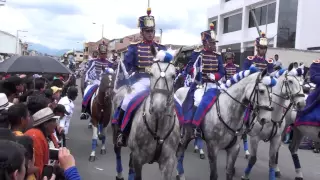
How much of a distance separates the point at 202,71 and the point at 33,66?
393 centimetres

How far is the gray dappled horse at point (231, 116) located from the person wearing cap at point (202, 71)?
66cm

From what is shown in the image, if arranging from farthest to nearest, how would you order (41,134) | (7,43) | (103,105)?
(7,43) < (103,105) < (41,134)

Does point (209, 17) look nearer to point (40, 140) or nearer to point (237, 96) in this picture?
point (237, 96)

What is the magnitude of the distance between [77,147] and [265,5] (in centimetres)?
2772

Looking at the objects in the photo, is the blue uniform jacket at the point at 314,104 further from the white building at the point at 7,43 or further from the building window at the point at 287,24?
the white building at the point at 7,43

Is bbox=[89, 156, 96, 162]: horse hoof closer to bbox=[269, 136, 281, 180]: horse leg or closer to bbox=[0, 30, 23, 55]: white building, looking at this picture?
bbox=[269, 136, 281, 180]: horse leg

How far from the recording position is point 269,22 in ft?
106

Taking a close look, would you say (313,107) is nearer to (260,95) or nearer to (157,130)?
(260,95)

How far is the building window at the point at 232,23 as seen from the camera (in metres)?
37.9

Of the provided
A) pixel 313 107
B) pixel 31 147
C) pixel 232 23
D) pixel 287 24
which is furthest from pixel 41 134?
pixel 232 23

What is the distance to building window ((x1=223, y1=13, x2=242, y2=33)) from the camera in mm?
37938

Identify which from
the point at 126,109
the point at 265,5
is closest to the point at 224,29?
the point at 265,5

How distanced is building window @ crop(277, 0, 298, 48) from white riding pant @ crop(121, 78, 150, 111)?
80.1 ft

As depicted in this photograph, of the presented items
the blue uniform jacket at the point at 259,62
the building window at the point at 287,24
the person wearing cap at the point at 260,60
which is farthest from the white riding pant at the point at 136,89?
the building window at the point at 287,24
